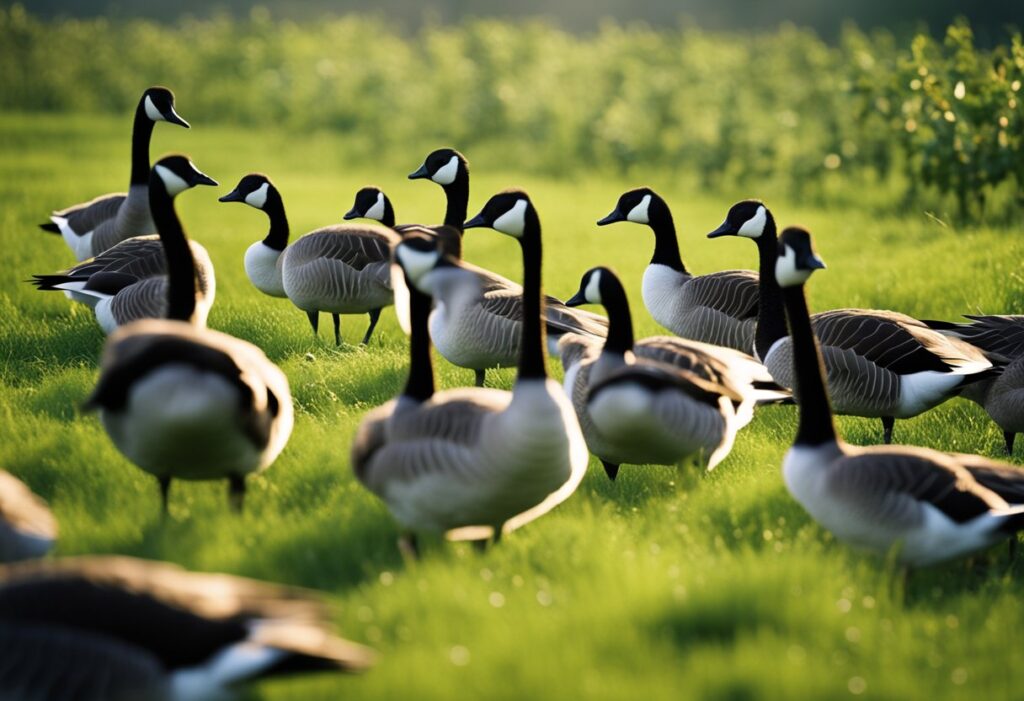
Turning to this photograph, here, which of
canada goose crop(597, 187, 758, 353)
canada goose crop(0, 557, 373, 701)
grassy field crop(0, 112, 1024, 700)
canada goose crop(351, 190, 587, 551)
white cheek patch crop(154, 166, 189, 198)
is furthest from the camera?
canada goose crop(597, 187, 758, 353)

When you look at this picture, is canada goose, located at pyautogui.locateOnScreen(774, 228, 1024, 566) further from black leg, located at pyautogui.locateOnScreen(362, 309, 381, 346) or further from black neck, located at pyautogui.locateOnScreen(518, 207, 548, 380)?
black leg, located at pyautogui.locateOnScreen(362, 309, 381, 346)

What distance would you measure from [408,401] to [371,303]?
4.36m

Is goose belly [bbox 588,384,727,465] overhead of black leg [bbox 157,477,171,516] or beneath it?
overhead

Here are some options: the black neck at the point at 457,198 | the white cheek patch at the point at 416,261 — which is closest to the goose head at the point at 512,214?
the white cheek patch at the point at 416,261

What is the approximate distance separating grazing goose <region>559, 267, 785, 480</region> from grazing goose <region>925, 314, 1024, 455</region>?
5.61 ft

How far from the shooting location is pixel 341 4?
47.1 m

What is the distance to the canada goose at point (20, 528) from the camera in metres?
5.12

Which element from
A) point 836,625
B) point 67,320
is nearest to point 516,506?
point 836,625

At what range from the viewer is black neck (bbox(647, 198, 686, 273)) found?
1053 cm

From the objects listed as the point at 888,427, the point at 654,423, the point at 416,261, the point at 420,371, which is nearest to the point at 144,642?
the point at 420,371

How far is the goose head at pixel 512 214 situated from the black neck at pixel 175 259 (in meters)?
2.06

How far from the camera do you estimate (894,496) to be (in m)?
5.68

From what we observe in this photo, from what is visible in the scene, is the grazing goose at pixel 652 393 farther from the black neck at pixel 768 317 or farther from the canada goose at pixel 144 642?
→ the canada goose at pixel 144 642

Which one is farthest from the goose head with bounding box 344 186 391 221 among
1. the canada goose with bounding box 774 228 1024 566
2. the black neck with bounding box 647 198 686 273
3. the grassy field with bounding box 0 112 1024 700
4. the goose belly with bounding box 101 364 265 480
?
the canada goose with bounding box 774 228 1024 566
